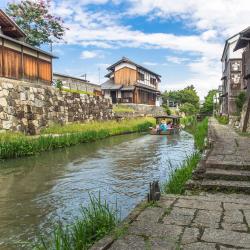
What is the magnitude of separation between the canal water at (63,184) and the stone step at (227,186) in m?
1.87

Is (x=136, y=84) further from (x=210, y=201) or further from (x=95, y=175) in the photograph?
(x=210, y=201)

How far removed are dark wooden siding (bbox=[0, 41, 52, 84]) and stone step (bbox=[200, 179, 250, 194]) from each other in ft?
66.4

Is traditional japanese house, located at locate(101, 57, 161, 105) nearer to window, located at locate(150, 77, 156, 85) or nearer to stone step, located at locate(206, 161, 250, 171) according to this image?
window, located at locate(150, 77, 156, 85)

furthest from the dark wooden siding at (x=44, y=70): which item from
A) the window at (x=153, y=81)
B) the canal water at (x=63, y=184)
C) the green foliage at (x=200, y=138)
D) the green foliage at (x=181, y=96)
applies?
the green foliage at (x=181, y=96)

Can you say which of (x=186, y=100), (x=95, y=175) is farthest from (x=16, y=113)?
(x=186, y=100)

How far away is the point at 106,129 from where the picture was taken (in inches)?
1131

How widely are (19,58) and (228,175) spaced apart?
874 inches

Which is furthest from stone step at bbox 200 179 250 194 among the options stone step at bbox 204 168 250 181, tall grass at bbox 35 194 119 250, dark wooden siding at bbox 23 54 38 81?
dark wooden siding at bbox 23 54 38 81

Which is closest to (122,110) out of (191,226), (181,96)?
(191,226)

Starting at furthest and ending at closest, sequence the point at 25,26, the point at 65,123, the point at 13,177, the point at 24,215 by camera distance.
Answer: the point at 25,26 → the point at 65,123 → the point at 13,177 → the point at 24,215

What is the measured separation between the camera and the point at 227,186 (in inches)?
281

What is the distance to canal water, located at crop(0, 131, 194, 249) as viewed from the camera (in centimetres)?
703

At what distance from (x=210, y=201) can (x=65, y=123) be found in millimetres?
23344

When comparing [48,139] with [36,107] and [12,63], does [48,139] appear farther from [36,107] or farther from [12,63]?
[12,63]
